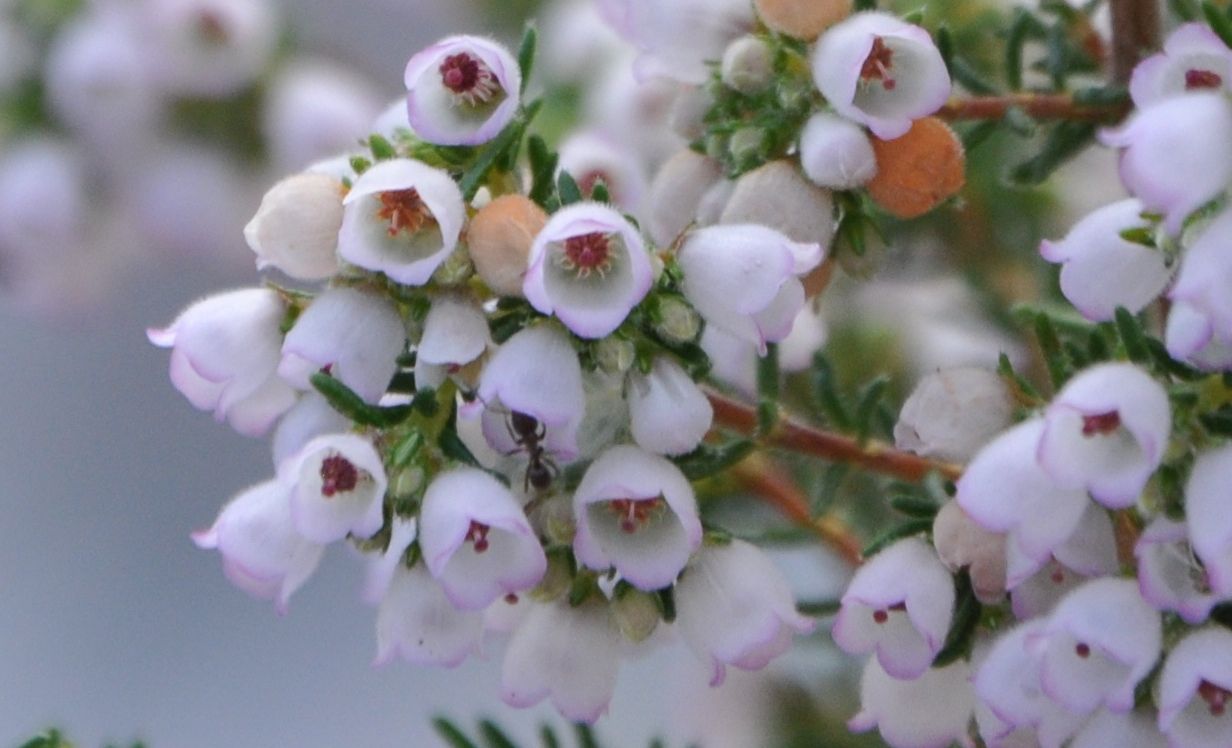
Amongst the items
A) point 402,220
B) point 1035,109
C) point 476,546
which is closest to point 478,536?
point 476,546

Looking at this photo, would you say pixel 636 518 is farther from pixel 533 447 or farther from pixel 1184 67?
pixel 1184 67

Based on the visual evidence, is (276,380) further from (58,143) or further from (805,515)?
(58,143)

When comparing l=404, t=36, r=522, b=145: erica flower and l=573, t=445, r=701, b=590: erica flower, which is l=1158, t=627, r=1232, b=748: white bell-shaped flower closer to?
l=573, t=445, r=701, b=590: erica flower

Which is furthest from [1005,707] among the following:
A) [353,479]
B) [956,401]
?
[353,479]

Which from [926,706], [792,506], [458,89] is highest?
[458,89]

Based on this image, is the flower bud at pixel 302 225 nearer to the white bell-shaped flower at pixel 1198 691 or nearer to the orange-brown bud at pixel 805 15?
the orange-brown bud at pixel 805 15

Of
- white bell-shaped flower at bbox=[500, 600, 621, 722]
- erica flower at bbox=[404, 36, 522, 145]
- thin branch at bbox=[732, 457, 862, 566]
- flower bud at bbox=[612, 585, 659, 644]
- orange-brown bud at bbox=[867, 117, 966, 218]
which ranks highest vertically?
erica flower at bbox=[404, 36, 522, 145]

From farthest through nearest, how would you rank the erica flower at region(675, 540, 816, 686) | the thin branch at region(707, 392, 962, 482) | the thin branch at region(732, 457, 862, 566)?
the thin branch at region(732, 457, 862, 566) < the thin branch at region(707, 392, 962, 482) < the erica flower at region(675, 540, 816, 686)

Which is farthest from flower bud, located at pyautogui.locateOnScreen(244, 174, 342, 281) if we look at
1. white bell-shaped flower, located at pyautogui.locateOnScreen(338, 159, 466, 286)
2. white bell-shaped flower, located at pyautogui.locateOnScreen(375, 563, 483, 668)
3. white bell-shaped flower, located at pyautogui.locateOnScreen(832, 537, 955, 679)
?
white bell-shaped flower, located at pyautogui.locateOnScreen(832, 537, 955, 679)
